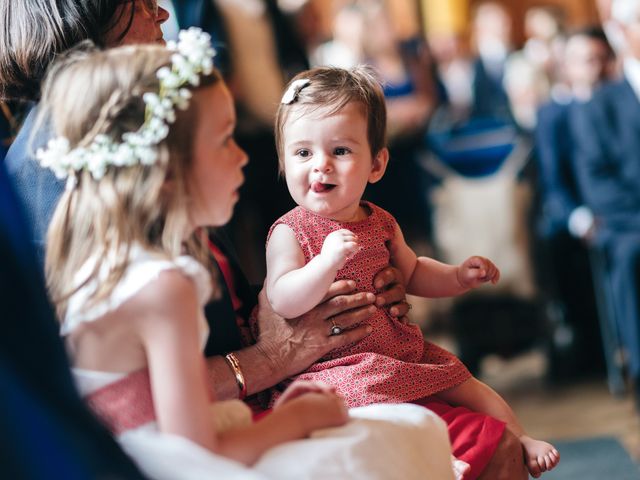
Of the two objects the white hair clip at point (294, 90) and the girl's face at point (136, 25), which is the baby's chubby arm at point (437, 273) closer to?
the white hair clip at point (294, 90)

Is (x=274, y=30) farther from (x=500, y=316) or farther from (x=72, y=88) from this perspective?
(x=72, y=88)

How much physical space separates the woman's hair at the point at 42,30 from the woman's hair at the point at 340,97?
1.05 feet

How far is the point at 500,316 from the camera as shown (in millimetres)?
4918

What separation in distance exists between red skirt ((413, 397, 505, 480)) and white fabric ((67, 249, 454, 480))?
0.20 metres

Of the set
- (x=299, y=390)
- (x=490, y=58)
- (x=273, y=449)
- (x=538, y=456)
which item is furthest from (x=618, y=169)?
(x=273, y=449)

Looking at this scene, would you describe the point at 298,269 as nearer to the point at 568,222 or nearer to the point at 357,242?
the point at 357,242

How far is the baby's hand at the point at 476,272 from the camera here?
1685 mm

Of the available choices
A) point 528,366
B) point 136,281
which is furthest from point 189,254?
point 528,366

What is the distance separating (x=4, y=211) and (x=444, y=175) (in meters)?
4.21

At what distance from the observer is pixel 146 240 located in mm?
1193

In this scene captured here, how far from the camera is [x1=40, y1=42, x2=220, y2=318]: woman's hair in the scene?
1182 mm

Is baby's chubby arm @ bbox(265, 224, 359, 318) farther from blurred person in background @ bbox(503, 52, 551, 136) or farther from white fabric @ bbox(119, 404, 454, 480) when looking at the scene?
blurred person in background @ bbox(503, 52, 551, 136)

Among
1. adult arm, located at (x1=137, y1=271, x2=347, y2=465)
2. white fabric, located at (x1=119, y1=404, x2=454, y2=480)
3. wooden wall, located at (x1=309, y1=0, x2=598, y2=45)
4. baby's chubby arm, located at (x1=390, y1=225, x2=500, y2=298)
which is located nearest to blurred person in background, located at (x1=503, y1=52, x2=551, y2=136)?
wooden wall, located at (x1=309, y1=0, x2=598, y2=45)

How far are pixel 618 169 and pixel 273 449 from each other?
360cm
